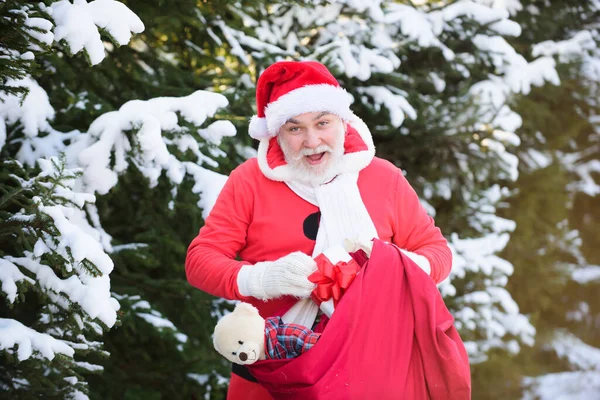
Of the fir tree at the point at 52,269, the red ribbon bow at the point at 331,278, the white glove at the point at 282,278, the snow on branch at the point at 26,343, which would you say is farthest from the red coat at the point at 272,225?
the snow on branch at the point at 26,343

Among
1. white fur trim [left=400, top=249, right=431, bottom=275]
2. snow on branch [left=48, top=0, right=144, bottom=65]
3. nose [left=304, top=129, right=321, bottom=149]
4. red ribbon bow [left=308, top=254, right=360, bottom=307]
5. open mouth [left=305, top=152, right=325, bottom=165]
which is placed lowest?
white fur trim [left=400, top=249, right=431, bottom=275]

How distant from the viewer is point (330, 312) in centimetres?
242

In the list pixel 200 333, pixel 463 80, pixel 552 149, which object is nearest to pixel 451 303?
pixel 463 80

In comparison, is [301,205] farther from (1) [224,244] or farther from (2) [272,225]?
(1) [224,244]

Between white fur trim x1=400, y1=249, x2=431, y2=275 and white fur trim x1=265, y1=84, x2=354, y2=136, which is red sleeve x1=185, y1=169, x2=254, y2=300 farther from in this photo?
white fur trim x1=400, y1=249, x2=431, y2=275

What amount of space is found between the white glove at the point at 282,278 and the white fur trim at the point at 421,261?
348 mm

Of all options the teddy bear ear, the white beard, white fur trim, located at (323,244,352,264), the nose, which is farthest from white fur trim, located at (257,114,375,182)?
the teddy bear ear

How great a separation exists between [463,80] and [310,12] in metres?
1.59

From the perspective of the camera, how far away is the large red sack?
219cm

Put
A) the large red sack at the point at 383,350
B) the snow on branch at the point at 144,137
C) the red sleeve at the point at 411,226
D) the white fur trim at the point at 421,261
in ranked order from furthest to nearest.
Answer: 1. the snow on branch at the point at 144,137
2. the red sleeve at the point at 411,226
3. the white fur trim at the point at 421,261
4. the large red sack at the point at 383,350

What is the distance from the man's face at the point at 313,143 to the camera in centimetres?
256

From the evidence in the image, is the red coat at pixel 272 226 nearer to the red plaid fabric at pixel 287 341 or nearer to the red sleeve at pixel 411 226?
the red sleeve at pixel 411 226

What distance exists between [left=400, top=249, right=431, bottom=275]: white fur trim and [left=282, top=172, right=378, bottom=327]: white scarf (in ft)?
0.50

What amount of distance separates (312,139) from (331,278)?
0.55m
